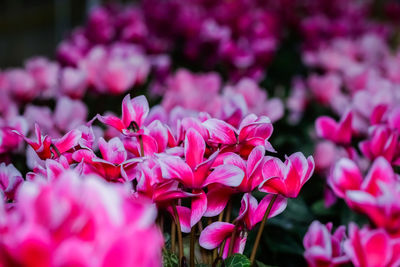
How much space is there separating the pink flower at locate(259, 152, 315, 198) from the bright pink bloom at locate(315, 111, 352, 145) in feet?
0.86

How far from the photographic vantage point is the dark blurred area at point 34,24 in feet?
12.0

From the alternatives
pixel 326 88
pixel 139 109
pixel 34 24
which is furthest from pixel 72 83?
pixel 34 24

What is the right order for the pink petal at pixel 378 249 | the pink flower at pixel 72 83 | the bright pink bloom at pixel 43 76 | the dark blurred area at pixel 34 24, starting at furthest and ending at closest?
1. the dark blurred area at pixel 34 24
2. the bright pink bloom at pixel 43 76
3. the pink flower at pixel 72 83
4. the pink petal at pixel 378 249

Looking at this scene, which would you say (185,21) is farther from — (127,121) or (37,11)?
(37,11)

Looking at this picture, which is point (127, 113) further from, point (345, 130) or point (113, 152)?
point (345, 130)

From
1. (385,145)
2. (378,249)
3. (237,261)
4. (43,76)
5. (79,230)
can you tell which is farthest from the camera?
(43,76)

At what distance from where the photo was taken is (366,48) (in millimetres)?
1925

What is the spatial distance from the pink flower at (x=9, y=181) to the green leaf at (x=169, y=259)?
7.5 inches

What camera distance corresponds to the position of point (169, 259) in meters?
0.58

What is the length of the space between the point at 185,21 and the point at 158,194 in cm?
131

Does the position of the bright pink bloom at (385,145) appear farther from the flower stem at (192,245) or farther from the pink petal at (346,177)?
the flower stem at (192,245)

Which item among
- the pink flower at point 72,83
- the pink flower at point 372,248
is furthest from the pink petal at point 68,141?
the pink flower at point 72,83

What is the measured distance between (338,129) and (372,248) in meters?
0.37

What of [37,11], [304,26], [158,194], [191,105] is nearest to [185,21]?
[304,26]
